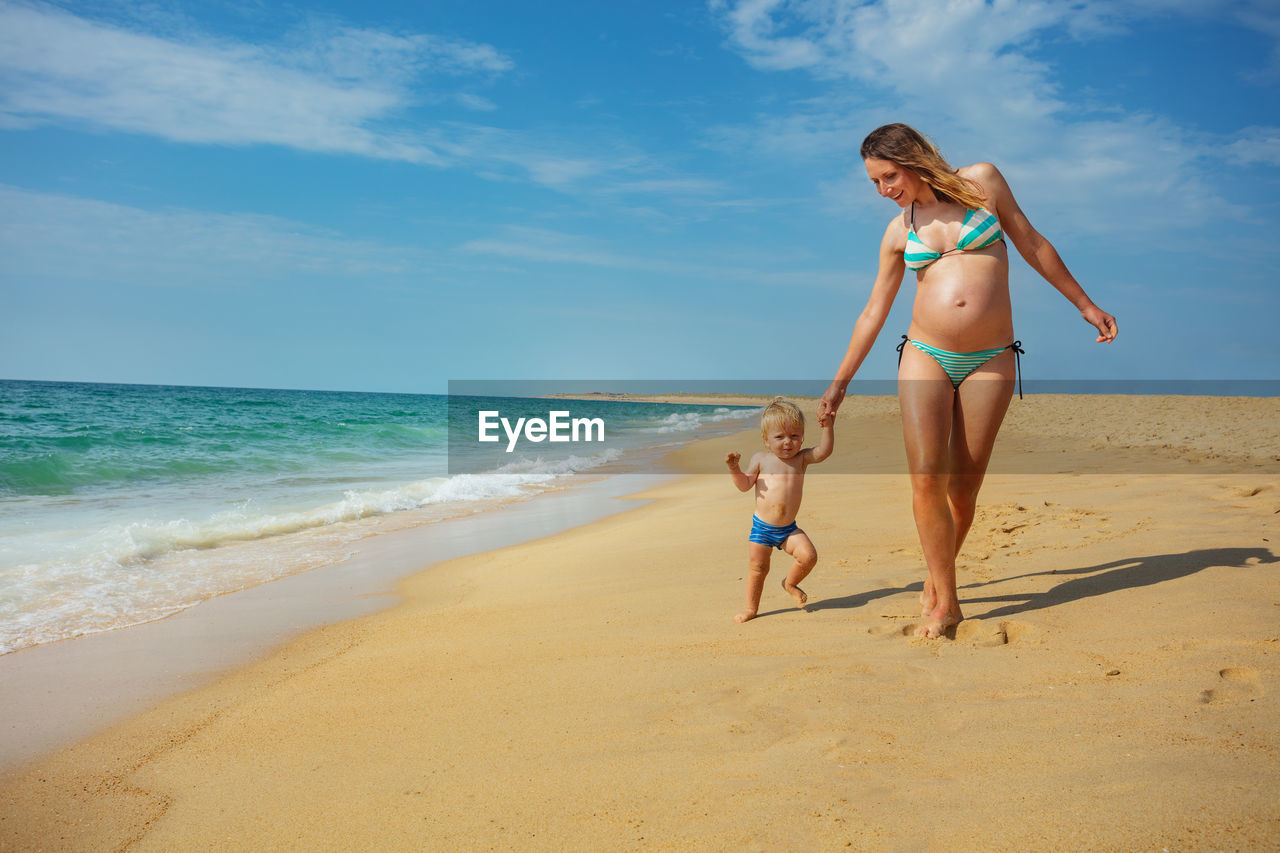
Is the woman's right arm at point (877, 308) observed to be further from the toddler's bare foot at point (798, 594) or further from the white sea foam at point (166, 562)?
the white sea foam at point (166, 562)

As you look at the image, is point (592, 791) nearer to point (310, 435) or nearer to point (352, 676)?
point (352, 676)

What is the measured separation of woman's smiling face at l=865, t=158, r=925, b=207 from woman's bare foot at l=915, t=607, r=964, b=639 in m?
1.66

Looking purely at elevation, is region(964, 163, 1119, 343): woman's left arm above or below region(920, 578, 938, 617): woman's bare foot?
above

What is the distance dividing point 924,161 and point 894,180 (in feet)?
0.42

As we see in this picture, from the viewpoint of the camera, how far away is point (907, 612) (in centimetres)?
335

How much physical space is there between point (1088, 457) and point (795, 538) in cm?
714

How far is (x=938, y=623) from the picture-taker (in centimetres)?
301

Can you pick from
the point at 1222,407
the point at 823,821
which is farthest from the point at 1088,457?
the point at 1222,407

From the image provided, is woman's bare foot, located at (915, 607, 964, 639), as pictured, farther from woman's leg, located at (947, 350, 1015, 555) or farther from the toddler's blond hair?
the toddler's blond hair

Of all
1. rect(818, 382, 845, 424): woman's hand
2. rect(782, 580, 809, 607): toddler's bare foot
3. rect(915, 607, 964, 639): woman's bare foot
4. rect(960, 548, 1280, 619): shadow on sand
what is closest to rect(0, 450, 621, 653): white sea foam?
rect(782, 580, 809, 607): toddler's bare foot

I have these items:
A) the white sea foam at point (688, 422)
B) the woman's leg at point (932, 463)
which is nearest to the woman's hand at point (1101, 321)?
the woman's leg at point (932, 463)

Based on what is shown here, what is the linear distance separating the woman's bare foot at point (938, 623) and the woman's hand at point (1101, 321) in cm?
121

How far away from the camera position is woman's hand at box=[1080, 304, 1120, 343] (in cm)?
293

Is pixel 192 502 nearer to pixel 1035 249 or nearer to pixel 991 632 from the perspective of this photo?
pixel 991 632
